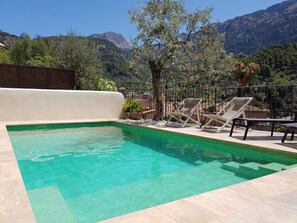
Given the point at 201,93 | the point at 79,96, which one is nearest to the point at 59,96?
the point at 79,96

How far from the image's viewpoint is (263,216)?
196cm

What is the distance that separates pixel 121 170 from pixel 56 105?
6304 millimetres

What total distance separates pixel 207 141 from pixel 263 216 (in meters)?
3.91

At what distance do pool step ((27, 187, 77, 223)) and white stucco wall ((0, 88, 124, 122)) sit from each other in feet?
21.8

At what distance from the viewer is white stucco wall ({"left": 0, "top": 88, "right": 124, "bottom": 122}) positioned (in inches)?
357

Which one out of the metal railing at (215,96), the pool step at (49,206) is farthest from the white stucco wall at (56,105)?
the pool step at (49,206)

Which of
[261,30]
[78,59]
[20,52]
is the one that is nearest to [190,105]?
[78,59]

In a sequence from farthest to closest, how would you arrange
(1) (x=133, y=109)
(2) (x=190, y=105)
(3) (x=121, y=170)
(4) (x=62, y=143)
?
1. (1) (x=133, y=109)
2. (2) (x=190, y=105)
3. (4) (x=62, y=143)
4. (3) (x=121, y=170)

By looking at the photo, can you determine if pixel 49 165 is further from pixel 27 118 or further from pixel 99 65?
pixel 99 65

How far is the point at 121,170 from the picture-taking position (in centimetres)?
426

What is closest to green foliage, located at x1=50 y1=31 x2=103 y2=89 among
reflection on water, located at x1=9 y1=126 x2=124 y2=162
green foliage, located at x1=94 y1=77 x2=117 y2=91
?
green foliage, located at x1=94 y1=77 x2=117 y2=91

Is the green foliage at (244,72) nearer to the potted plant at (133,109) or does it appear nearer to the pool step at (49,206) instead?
the potted plant at (133,109)

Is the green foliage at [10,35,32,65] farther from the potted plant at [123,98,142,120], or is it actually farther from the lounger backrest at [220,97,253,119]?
the lounger backrest at [220,97,253,119]

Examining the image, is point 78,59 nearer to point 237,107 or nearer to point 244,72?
point 237,107
